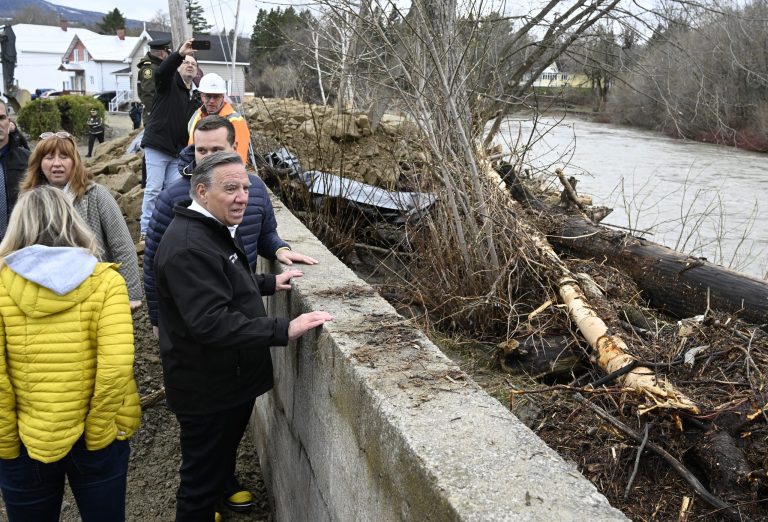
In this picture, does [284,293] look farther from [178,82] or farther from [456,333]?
[178,82]

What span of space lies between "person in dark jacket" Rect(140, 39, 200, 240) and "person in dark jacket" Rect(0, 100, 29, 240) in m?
1.51

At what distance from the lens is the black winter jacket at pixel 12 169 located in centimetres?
420

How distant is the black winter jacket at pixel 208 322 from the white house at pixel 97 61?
68.2m

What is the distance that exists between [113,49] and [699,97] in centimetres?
7109

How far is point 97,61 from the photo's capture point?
67.2 meters

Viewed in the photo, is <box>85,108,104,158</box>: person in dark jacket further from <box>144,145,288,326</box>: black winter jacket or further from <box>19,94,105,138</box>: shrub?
<box>144,145,288,326</box>: black winter jacket

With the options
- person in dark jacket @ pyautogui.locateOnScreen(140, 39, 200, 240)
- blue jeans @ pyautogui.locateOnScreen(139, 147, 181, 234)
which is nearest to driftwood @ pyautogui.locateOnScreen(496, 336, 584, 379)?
person in dark jacket @ pyautogui.locateOnScreen(140, 39, 200, 240)

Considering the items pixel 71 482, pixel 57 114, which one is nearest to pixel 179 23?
pixel 71 482

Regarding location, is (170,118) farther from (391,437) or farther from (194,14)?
(194,14)

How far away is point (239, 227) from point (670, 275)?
10.6ft

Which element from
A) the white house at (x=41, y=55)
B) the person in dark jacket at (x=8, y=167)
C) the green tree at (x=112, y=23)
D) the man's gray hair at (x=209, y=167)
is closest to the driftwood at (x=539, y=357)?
the man's gray hair at (x=209, y=167)

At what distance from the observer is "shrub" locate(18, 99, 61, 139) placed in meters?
20.6

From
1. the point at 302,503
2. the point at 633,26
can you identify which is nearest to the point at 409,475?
the point at 302,503

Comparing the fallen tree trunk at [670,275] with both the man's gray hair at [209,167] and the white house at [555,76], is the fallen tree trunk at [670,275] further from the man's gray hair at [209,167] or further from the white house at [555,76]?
the man's gray hair at [209,167]
